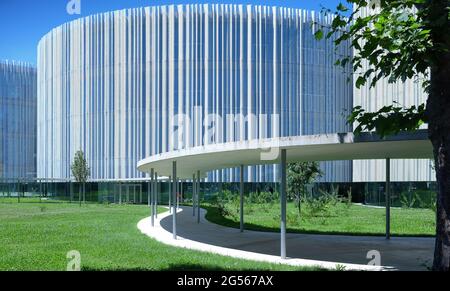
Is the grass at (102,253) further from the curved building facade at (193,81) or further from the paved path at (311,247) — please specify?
the curved building facade at (193,81)

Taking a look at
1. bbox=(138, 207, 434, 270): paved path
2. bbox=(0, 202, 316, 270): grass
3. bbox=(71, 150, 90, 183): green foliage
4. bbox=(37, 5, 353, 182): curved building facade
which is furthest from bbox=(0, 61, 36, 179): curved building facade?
bbox=(138, 207, 434, 270): paved path

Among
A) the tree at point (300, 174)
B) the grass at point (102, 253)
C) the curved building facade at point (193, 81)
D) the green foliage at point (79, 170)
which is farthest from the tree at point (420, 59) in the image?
the curved building facade at point (193, 81)

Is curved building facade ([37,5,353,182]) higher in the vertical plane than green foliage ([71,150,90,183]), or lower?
higher

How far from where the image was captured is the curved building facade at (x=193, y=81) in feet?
169

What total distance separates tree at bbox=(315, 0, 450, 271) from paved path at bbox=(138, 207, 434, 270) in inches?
113

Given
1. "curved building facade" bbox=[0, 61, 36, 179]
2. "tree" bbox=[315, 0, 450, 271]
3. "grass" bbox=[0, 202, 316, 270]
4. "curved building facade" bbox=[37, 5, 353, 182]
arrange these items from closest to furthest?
1. "tree" bbox=[315, 0, 450, 271]
2. "grass" bbox=[0, 202, 316, 270]
3. "curved building facade" bbox=[37, 5, 353, 182]
4. "curved building facade" bbox=[0, 61, 36, 179]

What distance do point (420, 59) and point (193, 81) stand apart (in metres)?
44.3

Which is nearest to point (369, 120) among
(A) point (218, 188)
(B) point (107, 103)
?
(A) point (218, 188)

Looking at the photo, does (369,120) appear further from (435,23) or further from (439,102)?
(435,23)

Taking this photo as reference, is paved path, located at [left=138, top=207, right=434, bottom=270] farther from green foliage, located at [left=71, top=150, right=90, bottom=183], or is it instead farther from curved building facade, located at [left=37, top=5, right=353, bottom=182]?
curved building facade, located at [left=37, top=5, right=353, bottom=182]

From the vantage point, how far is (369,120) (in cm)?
894

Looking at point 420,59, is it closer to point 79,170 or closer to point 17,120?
point 79,170

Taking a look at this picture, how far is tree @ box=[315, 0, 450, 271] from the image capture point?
7.60m
